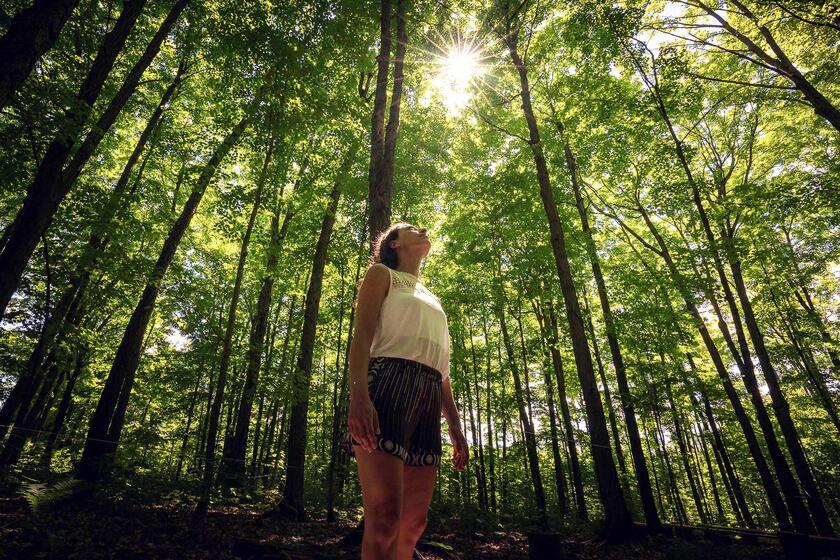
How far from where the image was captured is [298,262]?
A: 12656 millimetres

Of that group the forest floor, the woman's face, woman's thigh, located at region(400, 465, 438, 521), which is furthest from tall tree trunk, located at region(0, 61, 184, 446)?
woman's thigh, located at region(400, 465, 438, 521)

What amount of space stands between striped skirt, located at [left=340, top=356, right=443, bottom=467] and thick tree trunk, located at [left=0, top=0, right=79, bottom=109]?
433 centimetres

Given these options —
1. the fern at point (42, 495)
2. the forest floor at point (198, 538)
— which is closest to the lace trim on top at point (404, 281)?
the forest floor at point (198, 538)

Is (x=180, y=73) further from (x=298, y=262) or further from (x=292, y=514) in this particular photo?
(x=292, y=514)

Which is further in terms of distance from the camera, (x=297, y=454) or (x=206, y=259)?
(x=206, y=259)

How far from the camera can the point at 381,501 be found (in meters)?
1.44

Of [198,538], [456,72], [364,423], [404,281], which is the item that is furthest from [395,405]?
[456,72]

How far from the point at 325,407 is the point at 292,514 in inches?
651

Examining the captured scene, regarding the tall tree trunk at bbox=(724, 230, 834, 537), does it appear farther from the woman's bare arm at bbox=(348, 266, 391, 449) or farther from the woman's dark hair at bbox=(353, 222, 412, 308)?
the woman's bare arm at bbox=(348, 266, 391, 449)

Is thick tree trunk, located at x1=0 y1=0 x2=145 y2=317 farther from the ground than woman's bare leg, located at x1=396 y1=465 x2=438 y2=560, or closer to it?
farther from the ground

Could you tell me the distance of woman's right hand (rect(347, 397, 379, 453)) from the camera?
1.46m

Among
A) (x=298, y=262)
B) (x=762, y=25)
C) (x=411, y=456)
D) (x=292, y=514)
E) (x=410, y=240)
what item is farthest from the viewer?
(x=298, y=262)

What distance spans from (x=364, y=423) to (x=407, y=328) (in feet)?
1.52

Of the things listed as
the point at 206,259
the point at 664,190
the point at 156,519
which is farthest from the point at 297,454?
the point at 206,259
